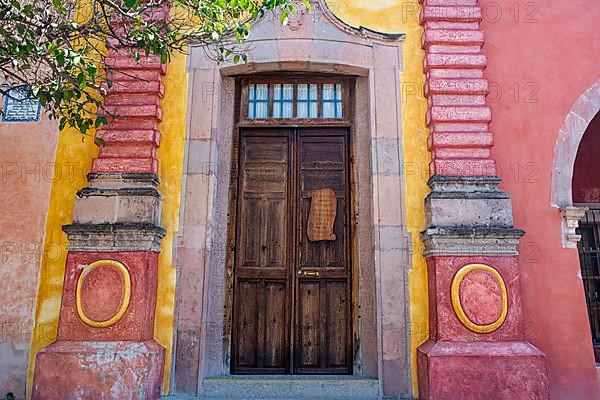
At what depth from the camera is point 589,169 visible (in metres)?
8.20

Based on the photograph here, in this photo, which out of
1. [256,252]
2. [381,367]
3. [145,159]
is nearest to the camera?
[381,367]

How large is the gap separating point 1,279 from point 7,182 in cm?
119

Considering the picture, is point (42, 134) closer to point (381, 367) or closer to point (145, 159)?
point (145, 159)

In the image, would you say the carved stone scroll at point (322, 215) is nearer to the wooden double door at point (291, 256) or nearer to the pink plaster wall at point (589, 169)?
the wooden double door at point (291, 256)

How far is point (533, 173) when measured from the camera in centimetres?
600

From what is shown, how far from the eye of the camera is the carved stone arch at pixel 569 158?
580 centimetres

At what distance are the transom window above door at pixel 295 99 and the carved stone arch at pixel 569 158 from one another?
2.68 meters

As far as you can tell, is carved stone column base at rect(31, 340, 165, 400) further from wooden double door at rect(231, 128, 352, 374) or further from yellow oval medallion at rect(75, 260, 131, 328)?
wooden double door at rect(231, 128, 352, 374)

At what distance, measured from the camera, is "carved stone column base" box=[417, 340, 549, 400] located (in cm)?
506

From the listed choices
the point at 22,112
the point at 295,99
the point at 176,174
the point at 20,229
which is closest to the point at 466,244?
the point at 295,99

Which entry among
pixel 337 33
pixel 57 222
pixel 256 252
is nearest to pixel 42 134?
pixel 57 222

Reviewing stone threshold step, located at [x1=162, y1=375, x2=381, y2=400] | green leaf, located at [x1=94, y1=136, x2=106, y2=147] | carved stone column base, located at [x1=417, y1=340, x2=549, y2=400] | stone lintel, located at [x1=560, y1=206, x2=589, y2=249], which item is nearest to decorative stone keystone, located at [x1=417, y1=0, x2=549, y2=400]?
carved stone column base, located at [x1=417, y1=340, x2=549, y2=400]

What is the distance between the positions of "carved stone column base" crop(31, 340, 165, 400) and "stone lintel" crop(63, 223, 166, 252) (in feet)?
3.40

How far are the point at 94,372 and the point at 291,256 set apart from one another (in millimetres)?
2504
